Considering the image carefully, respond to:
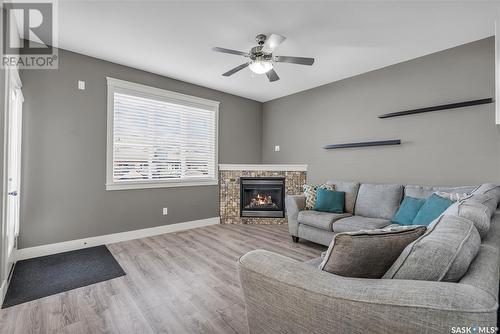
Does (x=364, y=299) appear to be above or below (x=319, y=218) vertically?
above

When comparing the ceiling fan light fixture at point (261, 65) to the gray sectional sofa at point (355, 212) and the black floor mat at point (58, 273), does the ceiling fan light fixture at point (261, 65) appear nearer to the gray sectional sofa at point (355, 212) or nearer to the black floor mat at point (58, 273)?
the gray sectional sofa at point (355, 212)

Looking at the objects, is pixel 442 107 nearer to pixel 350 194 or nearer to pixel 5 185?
pixel 350 194

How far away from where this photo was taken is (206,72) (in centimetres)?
391

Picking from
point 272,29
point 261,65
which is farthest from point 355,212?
point 272,29

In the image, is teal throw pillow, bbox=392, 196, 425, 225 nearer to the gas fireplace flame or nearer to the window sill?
the gas fireplace flame

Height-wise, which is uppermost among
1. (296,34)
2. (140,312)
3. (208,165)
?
(296,34)

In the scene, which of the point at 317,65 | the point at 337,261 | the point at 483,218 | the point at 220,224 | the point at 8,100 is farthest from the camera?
the point at 220,224

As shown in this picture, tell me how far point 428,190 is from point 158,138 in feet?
13.2

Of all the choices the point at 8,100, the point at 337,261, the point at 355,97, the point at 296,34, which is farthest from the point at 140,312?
the point at 355,97

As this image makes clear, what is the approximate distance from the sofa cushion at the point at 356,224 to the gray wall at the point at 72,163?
2.78 meters

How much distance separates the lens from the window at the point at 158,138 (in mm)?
3643

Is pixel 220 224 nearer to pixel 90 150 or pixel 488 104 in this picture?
pixel 90 150

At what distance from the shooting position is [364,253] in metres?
0.97

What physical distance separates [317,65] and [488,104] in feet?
7.04
